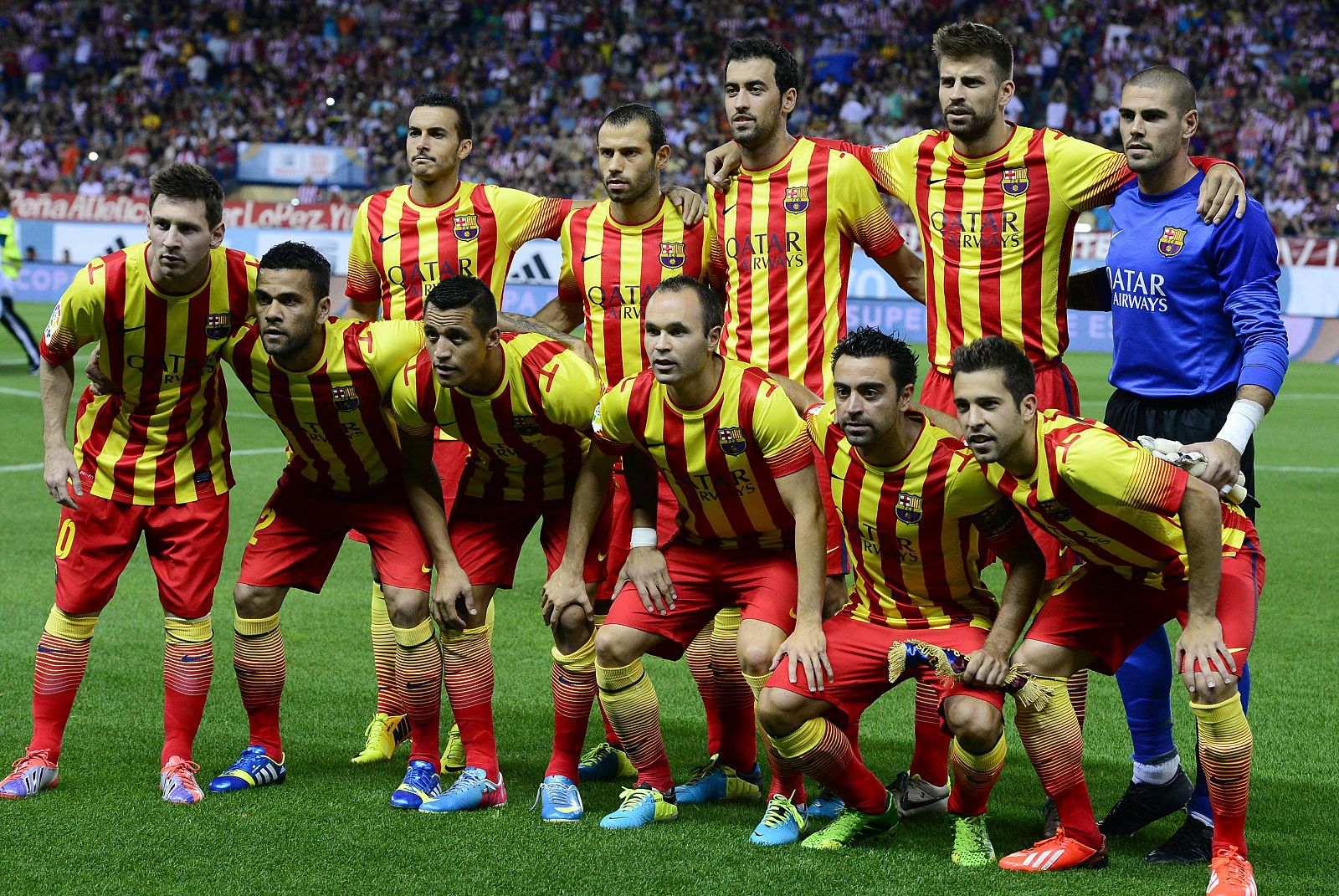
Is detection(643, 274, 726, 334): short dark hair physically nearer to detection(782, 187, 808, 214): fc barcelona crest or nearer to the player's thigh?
detection(782, 187, 808, 214): fc barcelona crest

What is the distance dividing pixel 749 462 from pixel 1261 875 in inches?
74.2

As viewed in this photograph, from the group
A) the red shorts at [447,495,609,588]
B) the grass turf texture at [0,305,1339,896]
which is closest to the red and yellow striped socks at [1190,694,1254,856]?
the grass turf texture at [0,305,1339,896]

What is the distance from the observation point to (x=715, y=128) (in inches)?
1176

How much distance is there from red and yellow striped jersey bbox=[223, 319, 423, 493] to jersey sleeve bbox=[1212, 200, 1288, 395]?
2593 millimetres

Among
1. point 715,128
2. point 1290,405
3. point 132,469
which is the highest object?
point 715,128

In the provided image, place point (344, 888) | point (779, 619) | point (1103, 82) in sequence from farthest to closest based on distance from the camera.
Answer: point (1103, 82) → point (779, 619) → point (344, 888)

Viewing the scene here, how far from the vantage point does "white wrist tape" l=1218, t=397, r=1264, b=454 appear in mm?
4148

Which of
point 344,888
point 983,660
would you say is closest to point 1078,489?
point 983,660

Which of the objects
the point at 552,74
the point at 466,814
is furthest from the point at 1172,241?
the point at 552,74

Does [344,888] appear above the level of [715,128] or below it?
below

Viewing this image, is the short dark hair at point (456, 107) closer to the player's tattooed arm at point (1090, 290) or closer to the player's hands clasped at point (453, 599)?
the player's hands clasped at point (453, 599)

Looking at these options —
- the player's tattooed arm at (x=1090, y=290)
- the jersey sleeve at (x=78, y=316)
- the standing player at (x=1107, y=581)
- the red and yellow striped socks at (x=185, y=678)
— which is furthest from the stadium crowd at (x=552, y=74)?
the red and yellow striped socks at (x=185, y=678)

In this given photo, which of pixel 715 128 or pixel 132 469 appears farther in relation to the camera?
pixel 715 128

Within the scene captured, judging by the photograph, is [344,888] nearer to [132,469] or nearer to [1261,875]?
[132,469]
